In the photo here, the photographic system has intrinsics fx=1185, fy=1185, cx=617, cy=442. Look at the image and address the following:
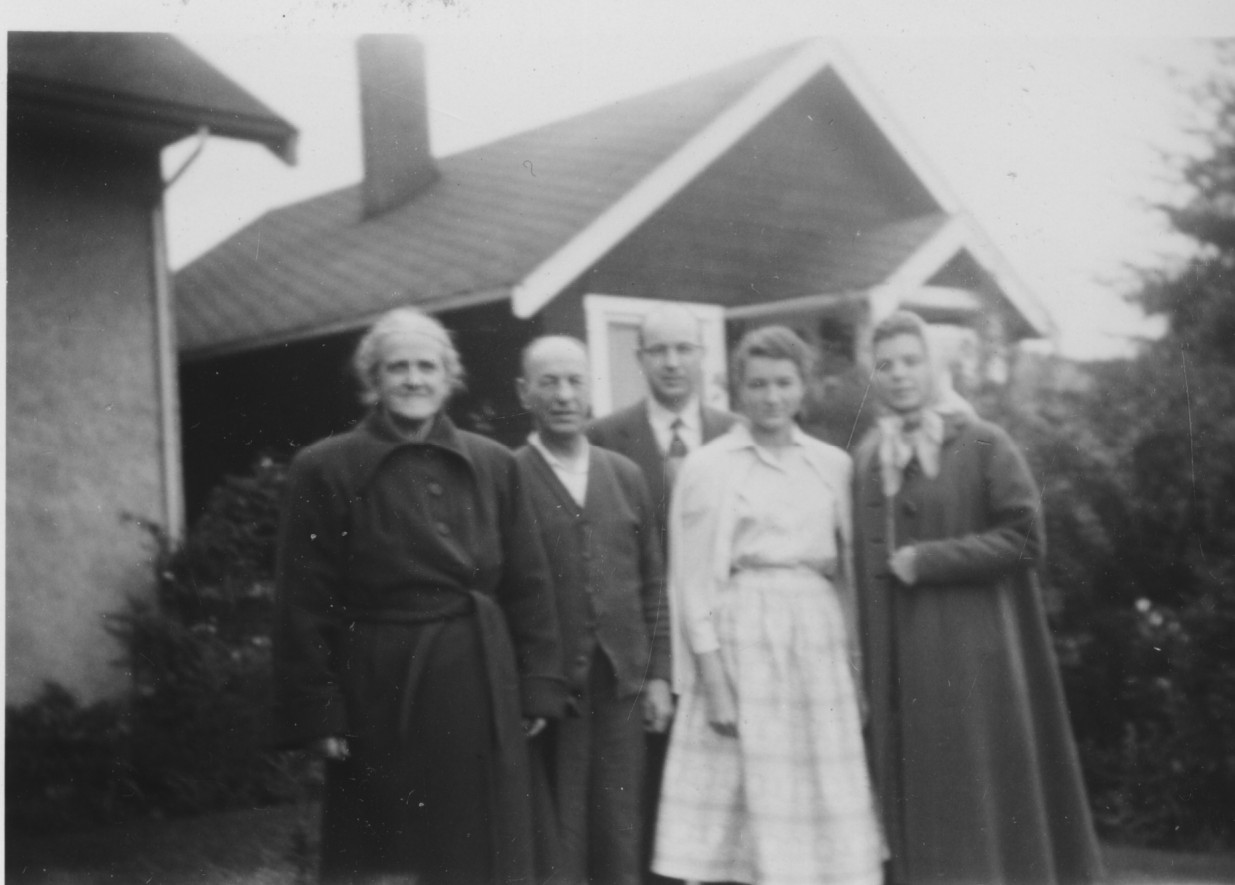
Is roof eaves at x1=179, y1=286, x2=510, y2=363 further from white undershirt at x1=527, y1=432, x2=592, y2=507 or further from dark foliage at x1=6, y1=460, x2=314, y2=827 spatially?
white undershirt at x1=527, y1=432, x2=592, y2=507

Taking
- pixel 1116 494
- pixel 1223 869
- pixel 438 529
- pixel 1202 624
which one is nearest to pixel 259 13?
pixel 438 529

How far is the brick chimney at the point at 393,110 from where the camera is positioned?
4.00 metres

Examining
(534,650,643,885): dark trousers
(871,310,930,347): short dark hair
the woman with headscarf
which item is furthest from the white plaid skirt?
(871,310,930,347): short dark hair

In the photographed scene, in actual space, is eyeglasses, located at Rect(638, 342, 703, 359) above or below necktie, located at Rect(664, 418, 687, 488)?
above

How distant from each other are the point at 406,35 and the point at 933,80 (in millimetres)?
1818

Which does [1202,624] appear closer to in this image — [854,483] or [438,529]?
[854,483]

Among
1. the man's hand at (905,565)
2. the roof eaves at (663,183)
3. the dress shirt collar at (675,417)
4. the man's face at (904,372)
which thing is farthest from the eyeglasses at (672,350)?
the roof eaves at (663,183)

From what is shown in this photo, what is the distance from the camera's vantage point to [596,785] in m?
3.33

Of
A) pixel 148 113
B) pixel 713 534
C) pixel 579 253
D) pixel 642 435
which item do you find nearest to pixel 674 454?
pixel 642 435

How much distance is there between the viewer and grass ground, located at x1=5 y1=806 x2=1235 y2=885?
12.2ft

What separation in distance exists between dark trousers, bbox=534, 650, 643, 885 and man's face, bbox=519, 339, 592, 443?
25.9 inches

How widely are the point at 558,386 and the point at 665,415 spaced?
1.48 feet

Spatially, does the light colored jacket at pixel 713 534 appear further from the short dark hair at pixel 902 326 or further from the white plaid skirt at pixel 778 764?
the short dark hair at pixel 902 326

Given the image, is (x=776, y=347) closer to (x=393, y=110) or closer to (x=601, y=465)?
(x=601, y=465)
